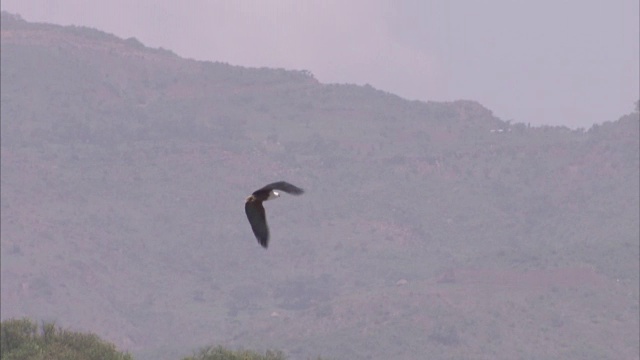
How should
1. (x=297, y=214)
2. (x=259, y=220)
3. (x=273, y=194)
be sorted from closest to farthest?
1. (x=273, y=194)
2. (x=259, y=220)
3. (x=297, y=214)

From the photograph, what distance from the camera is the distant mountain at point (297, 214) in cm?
9312

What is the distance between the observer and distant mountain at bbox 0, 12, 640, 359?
93.1 metres

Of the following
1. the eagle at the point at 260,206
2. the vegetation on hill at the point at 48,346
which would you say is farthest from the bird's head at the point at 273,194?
the vegetation on hill at the point at 48,346

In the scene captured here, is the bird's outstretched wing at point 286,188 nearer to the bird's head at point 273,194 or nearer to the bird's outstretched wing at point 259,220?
the bird's head at point 273,194

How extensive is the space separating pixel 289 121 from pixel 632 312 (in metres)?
62.6

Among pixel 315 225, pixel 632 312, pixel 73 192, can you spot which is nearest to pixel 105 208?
pixel 73 192

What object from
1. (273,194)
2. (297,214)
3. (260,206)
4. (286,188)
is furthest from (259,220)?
(297,214)

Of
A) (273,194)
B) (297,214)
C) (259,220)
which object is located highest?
(297,214)

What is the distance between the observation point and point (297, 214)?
449 ft

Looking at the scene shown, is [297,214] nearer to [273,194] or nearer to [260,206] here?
[260,206]

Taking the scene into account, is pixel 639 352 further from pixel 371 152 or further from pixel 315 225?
pixel 371 152

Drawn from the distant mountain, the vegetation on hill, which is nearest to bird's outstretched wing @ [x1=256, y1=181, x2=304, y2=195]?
the vegetation on hill

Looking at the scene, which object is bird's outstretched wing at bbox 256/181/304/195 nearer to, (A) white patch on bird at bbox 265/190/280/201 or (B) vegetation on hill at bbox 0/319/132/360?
(A) white patch on bird at bbox 265/190/280/201

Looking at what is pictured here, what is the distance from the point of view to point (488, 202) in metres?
141
